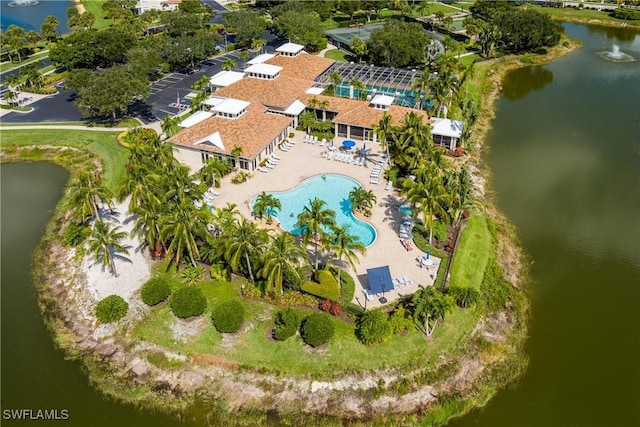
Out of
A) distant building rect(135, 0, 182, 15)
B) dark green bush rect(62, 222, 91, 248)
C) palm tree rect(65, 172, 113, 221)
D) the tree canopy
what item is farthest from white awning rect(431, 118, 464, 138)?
distant building rect(135, 0, 182, 15)

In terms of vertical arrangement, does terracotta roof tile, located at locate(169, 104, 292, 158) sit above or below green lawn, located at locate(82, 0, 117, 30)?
below

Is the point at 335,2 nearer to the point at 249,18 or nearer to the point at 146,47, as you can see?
the point at 249,18

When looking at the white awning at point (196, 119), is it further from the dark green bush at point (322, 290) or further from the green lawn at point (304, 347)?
the dark green bush at point (322, 290)

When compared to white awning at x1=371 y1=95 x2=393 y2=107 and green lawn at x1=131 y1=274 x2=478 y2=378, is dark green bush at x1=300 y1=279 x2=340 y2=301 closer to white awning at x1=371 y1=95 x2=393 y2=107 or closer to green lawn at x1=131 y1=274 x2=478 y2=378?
green lawn at x1=131 y1=274 x2=478 y2=378

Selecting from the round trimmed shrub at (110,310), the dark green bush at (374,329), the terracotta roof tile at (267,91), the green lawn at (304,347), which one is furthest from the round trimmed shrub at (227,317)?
the terracotta roof tile at (267,91)

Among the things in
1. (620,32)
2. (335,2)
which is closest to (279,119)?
(335,2)
